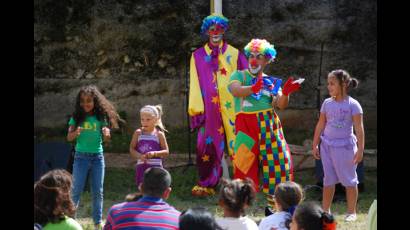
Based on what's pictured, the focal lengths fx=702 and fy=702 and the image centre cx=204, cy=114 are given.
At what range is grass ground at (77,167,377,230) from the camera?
6457 mm

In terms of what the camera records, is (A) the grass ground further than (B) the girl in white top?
Yes

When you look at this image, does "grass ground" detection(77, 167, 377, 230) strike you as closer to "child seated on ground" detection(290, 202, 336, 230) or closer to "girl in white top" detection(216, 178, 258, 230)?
"girl in white top" detection(216, 178, 258, 230)

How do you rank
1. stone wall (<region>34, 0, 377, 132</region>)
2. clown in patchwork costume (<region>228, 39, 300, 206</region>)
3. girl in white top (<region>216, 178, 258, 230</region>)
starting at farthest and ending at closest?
stone wall (<region>34, 0, 377, 132</region>) → clown in patchwork costume (<region>228, 39, 300, 206</region>) → girl in white top (<region>216, 178, 258, 230</region>)

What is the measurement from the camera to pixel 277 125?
5.99 metres

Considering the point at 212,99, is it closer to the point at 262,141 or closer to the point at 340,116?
the point at 262,141

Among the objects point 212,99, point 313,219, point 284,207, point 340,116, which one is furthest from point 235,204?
point 212,99

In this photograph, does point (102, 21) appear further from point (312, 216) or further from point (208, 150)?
point (312, 216)

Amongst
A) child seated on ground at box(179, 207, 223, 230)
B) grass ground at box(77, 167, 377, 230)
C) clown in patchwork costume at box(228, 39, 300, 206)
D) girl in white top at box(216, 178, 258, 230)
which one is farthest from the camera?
grass ground at box(77, 167, 377, 230)

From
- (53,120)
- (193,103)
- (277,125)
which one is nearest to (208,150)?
(193,103)

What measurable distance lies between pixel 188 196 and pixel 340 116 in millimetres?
2171

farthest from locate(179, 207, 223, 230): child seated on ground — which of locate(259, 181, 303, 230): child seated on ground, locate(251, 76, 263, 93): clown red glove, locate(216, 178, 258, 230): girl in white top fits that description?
locate(251, 76, 263, 93): clown red glove

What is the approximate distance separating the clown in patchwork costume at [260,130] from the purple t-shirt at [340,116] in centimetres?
43

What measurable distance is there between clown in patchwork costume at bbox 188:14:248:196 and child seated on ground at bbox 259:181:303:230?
2.97m
